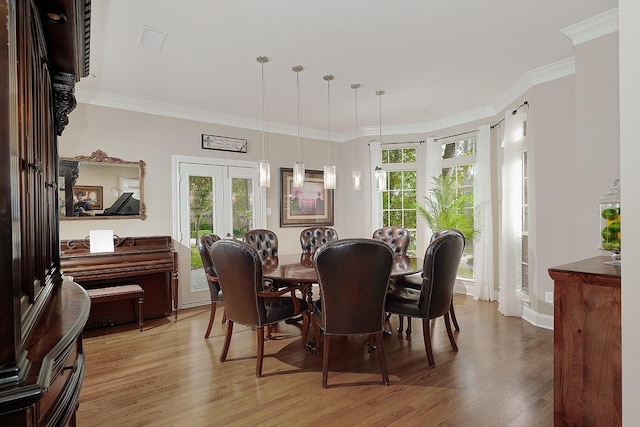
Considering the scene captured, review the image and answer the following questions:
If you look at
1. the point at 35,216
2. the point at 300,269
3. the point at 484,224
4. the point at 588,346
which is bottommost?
the point at 588,346

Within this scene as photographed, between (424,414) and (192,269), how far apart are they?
3.63 meters

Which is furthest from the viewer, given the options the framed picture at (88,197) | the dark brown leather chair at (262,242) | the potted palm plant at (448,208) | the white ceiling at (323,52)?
the potted palm plant at (448,208)

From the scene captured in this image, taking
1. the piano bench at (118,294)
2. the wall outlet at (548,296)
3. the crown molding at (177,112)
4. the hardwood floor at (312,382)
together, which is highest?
the crown molding at (177,112)

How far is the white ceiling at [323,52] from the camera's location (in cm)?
255

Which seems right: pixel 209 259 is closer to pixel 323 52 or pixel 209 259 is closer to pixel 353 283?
pixel 353 283

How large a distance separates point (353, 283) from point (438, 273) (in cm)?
80

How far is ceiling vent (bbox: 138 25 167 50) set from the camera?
278cm

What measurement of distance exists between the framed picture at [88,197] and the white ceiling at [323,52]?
1.01 metres

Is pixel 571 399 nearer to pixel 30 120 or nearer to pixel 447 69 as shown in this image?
pixel 30 120

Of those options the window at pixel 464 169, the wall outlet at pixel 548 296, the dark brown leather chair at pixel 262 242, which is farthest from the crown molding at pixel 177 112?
the wall outlet at pixel 548 296

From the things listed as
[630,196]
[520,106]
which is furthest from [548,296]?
[630,196]

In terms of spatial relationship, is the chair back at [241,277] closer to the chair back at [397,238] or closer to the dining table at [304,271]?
the dining table at [304,271]

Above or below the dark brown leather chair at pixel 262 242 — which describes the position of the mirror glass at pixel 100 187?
above

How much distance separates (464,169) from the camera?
17.5ft
